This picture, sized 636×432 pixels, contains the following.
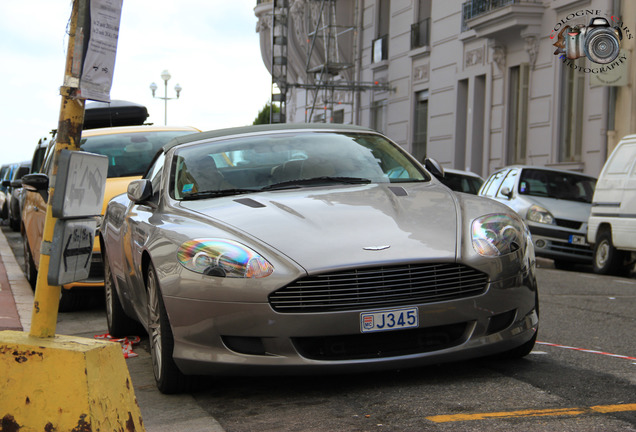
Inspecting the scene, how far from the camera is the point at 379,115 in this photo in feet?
117

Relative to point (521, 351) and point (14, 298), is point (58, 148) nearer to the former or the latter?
point (521, 351)

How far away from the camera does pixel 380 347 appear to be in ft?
16.3

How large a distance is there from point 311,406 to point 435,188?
6.35 feet

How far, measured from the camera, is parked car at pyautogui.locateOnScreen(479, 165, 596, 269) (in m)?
15.5

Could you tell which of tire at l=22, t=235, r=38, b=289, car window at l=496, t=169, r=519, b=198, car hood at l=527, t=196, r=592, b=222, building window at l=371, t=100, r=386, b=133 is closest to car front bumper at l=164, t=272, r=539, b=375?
tire at l=22, t=235, r=38, b=289

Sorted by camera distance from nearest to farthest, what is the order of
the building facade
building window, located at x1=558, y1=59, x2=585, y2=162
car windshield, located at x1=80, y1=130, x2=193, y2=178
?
car windshield, located at x1=80, y1=130, x2=193, y2=178 < the building facade < building window, located at x1=558, y1=59, x2=585, y2=162

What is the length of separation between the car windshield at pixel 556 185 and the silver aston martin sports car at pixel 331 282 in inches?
429

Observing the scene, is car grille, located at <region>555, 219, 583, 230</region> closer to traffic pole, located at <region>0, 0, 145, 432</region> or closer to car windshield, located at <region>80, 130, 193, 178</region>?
car windshield, located at <region>80, 130, 193, 178</region>

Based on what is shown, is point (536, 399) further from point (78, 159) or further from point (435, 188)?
point (78, 159)

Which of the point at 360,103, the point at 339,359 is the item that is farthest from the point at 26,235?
the point at 360,103

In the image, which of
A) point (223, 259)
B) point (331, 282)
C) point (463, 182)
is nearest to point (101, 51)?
point (223, 259)

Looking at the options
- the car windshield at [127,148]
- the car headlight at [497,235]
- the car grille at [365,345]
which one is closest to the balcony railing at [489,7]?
the car windshield at [127,148]

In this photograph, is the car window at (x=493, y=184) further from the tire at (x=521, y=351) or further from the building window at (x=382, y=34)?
the building window at (x=382, y=34)

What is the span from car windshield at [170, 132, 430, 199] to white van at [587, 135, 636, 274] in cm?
780
